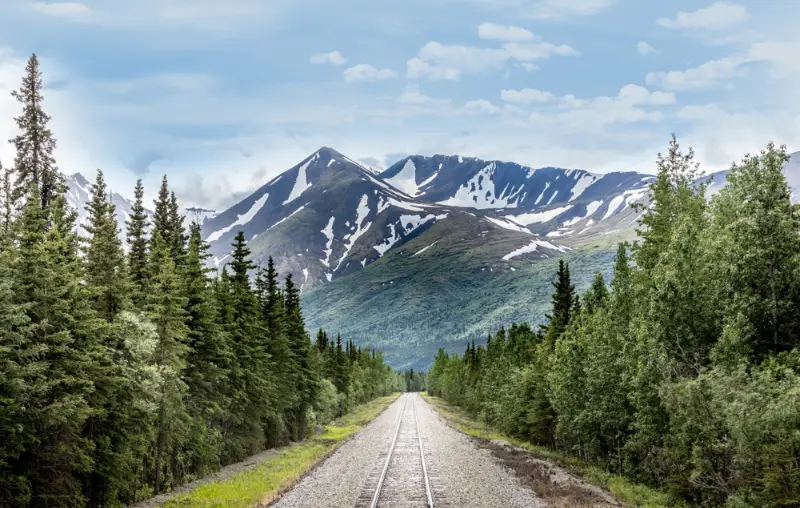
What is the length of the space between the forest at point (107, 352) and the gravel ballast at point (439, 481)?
7.13m

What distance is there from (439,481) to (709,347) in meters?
11.8

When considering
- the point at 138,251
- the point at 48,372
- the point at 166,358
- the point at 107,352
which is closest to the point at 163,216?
the point at 138,251

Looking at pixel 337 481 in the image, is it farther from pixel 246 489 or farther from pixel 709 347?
pixel 709 347

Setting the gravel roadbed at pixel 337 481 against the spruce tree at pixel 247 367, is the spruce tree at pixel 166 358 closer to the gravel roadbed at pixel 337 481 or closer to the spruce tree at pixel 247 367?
the gravel roadbed at pixel 337 481

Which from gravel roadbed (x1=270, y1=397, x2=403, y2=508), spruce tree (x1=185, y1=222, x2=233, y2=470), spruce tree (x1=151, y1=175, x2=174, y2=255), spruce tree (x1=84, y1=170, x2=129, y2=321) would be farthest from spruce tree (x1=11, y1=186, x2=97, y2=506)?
spruce tree (x1=151, y1=175, x2=174, y2=255)

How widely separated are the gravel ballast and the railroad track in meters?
0.24

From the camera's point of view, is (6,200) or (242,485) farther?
(6,200)

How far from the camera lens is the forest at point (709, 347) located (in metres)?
17.7

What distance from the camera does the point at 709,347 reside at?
916 inches

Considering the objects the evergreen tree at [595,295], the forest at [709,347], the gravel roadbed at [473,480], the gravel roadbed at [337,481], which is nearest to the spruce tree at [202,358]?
the gravel roadbed at [337,481]

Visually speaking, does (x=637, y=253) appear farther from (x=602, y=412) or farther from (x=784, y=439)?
(x=784, y=439)

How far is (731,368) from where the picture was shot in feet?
66.9

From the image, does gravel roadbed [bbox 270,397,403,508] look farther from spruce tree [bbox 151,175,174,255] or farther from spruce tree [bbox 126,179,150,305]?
spruce tree [bbox 151,175,174,255]

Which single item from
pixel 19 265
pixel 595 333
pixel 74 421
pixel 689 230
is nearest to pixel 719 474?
pixel 689 230
